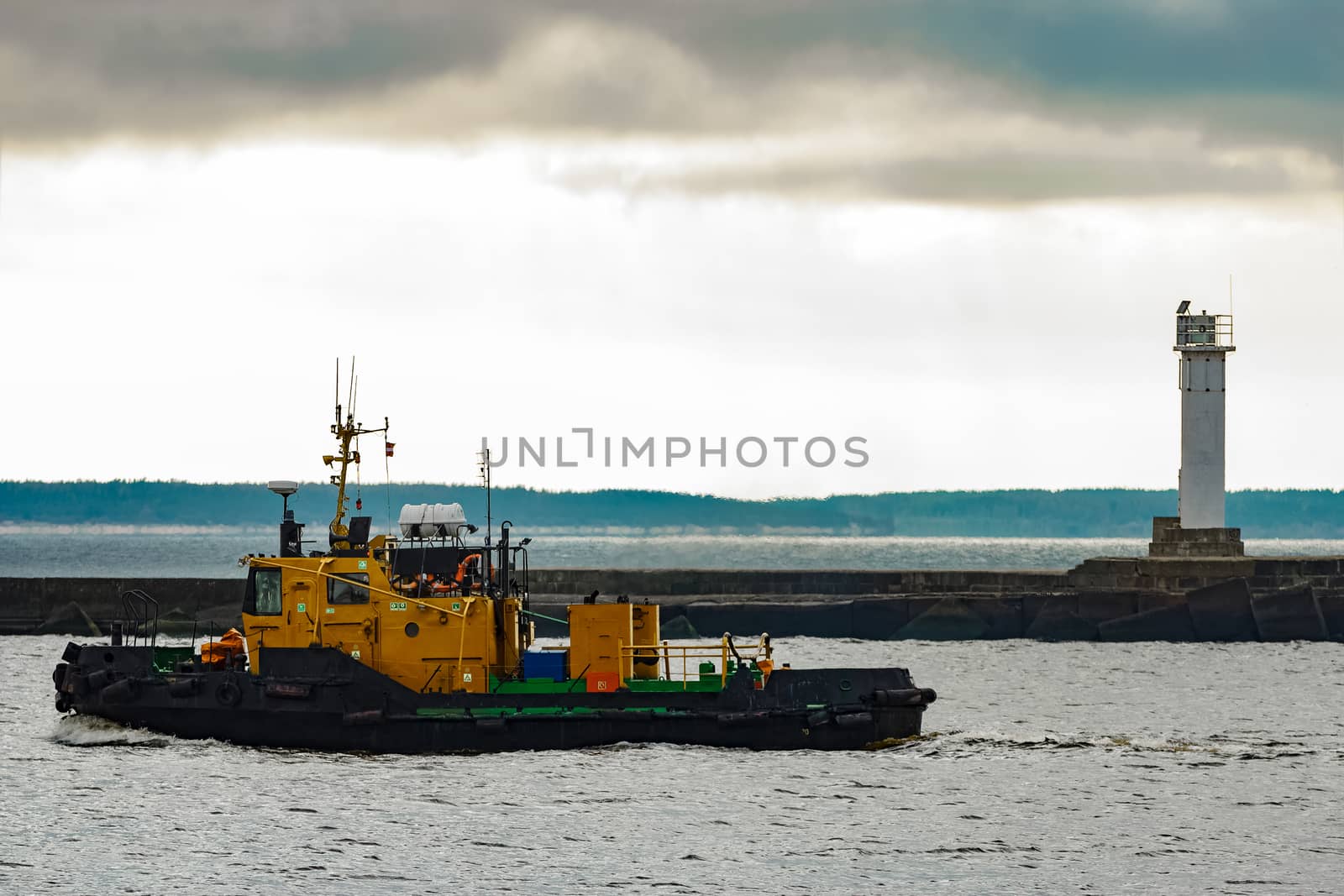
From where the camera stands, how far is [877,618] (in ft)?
151

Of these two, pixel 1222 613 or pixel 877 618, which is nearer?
pixel 1222 613

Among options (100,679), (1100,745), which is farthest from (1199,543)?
(100,679)

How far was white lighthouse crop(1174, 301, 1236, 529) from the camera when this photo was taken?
46.4 meters

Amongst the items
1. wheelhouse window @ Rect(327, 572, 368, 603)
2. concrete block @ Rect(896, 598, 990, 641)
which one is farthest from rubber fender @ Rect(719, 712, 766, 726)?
concrete block @ Rect(896, 598, 990, 641)

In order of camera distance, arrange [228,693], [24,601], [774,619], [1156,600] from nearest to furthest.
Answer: [228,693], [1156,600], [774,619], [24,601]

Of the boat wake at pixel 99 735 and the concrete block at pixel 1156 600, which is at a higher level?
the concrete block at pixel 1156 600

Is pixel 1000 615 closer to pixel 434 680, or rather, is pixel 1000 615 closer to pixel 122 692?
pixel 434 680

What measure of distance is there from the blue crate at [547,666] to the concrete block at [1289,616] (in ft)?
88.4

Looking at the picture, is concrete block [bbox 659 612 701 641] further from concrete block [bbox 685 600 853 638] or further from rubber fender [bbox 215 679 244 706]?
rubber fender [bbox 215 679 244 706]

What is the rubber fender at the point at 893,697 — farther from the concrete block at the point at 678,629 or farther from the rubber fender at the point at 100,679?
the concrete block at the point at 678,629

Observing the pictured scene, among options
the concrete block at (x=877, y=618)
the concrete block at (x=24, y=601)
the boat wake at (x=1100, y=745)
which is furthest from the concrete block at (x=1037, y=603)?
the concrete block at (x=24, y=601)

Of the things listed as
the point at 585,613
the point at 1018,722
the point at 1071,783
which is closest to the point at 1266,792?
the point at 1071,783

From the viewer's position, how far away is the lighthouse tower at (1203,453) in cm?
4641

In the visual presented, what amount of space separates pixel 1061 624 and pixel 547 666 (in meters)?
25.1
